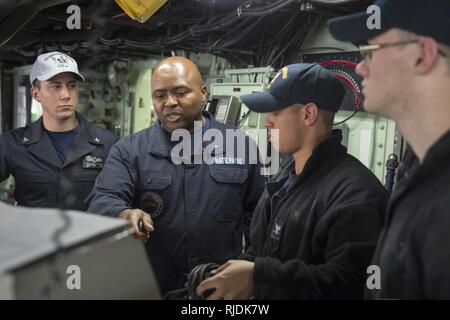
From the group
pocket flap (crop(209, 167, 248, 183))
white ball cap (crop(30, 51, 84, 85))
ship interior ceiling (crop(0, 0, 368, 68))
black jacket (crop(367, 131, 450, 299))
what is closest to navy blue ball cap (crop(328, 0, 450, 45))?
black jacket (crop(367, 131, 450, 299))

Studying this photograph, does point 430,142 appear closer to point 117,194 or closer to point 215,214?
point 215,214

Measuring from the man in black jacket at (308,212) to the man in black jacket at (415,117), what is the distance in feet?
0.33

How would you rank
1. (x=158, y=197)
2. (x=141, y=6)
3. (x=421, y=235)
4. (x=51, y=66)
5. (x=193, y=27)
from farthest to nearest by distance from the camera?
(x=193, y=27) → (x=51, y=66) → (x=141, y=6) → (x=158, y=197) → (x=421, y=235)

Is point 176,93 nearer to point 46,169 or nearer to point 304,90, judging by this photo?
point 304,90

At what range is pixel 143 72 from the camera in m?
4.06

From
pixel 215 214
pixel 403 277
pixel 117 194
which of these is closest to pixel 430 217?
pixel 403 277

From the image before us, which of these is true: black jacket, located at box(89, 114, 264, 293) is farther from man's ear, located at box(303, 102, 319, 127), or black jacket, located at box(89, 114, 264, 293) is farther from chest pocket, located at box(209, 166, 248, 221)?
man's ear, located at box(303, 102, 319, 127)

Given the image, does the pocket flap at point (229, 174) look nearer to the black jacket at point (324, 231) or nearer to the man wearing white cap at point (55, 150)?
the black jacket at point (324, 231)

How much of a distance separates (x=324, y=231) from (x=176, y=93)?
947 millimetres

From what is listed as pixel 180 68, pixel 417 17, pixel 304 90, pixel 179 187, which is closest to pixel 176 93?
pixel 180 68

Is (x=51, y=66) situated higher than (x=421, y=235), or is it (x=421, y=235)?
(x=51, y=66)

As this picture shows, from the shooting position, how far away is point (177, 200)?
1683 millimetres

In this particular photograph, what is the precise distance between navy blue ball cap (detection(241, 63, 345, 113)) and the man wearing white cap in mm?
1161

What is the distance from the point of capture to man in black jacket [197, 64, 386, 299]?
1.00m
